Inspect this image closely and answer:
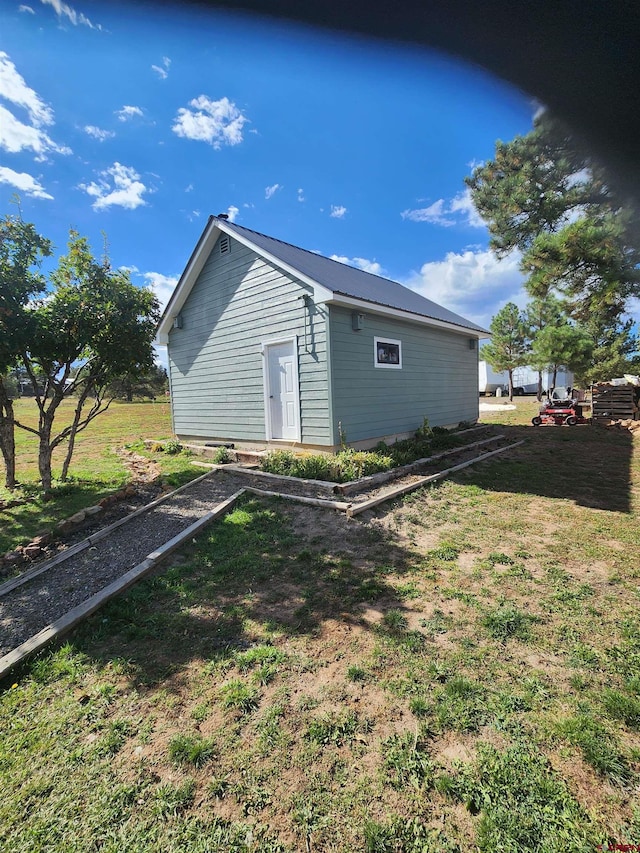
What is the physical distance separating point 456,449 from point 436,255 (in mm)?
11196

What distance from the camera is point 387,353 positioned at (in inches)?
341

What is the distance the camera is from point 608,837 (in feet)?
4.33

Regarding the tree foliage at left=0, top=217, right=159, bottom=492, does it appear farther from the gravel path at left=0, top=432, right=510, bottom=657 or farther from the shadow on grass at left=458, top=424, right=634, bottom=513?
the shadow on grass at left=458, top=424, right=634, bottom=513

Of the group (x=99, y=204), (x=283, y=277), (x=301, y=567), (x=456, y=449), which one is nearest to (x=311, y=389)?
(x=283, y=277)

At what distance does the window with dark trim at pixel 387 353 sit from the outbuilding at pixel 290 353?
25mm

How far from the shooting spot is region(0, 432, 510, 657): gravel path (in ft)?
9.90

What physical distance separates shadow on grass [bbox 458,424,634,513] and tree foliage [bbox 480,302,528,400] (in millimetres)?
16929

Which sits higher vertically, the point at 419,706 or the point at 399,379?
the point at 399,379

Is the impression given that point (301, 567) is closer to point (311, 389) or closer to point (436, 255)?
point (311, 389)

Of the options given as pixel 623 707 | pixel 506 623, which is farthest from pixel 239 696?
pixel 623 707

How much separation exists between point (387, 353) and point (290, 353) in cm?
236

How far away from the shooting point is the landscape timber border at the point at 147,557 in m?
2.56

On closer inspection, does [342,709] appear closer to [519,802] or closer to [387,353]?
[519,802]

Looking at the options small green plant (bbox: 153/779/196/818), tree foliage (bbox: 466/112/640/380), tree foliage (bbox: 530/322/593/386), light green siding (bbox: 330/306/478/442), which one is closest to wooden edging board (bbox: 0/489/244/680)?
small green plant (bbox: 153/779/196/818)
